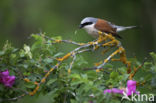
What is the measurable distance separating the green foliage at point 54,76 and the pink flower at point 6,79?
35mm

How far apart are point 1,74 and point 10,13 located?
745 centimetres

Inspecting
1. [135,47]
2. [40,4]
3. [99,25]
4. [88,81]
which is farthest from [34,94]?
[40,4]

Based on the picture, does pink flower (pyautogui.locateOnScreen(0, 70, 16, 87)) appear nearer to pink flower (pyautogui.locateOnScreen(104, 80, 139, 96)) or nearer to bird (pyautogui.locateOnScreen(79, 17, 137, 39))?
pink flower (pyautogui.locateOnScreen(104, 80, 139, 96))

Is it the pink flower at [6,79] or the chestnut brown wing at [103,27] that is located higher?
the chestnut brown wing at [103,27]

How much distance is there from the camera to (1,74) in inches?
98.0

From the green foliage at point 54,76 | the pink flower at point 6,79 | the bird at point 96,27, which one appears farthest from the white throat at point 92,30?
the pink flower at point 6,79

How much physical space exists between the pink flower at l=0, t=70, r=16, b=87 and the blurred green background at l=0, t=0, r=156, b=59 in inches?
215

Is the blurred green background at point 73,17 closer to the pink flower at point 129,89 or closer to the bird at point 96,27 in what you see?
the bird at point 96,27

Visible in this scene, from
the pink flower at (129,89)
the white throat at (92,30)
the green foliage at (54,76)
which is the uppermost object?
the white throat at (92,30)

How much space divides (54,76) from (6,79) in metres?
0.38

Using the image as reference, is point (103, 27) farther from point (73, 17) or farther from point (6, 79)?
point (73, 17)

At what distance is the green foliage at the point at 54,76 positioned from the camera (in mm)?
2273

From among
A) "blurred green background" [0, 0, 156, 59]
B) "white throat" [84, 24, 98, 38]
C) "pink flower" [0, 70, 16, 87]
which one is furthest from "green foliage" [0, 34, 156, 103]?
"blurred green background" [0, 0, 156, 59]

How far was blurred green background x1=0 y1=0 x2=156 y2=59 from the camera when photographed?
29.2ft
